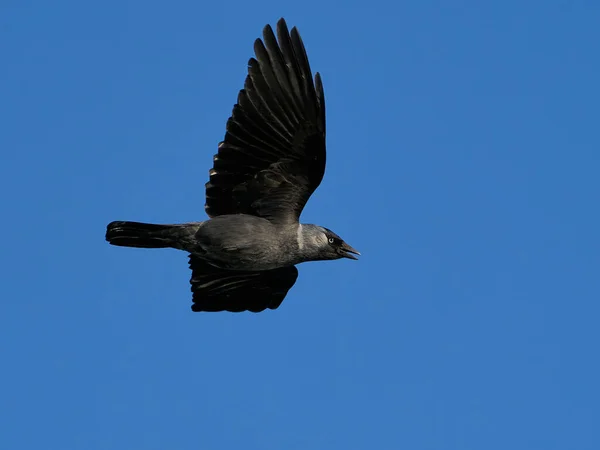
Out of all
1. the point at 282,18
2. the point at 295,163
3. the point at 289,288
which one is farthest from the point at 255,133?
the point at 289,288

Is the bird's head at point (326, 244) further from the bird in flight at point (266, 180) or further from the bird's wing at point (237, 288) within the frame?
the bird's wing at point (237, 288)

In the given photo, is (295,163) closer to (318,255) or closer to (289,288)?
(318,255)

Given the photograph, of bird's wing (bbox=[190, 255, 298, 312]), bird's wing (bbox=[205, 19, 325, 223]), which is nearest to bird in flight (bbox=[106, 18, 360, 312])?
bird's wing (bbox=[205, 19, 325, 223])

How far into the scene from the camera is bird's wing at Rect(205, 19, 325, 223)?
14125 mm

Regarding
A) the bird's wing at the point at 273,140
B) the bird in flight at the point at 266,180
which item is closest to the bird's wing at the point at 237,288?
the bird in flight at the point at 266,180

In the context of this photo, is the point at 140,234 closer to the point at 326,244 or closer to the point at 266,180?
the point at 266,180

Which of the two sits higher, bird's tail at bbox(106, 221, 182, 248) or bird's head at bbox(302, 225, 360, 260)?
bird's head at bbox(302, 225, 360, 260)

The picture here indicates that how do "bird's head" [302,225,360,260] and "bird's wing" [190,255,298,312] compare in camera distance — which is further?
"bird's wing" [190,255,298,312]

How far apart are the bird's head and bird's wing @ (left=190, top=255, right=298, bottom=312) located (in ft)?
3.40

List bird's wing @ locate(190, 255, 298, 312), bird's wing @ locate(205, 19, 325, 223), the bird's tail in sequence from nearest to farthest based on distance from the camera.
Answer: bird's wing @ locate(205, 19, 325, 223)
the bird's tail
bird's wing @ locate(190, 255, 298, 312)

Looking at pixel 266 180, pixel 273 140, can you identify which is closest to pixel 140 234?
pixel 266 180

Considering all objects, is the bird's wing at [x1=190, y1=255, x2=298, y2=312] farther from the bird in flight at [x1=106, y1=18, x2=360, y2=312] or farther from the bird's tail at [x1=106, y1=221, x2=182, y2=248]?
the bird's tail at [x1=106, y1=221, x2=182, y2=248]

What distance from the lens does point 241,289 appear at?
16500mm

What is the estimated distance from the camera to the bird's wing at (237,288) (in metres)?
16.2
